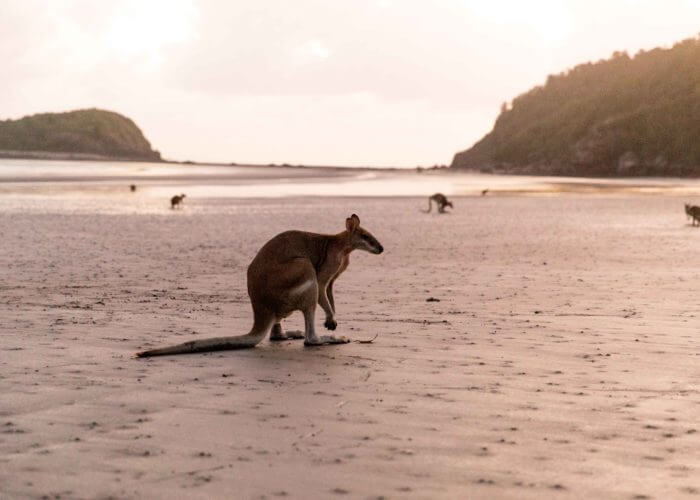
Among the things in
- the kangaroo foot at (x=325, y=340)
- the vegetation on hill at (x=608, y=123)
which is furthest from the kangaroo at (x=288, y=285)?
the vegetation on hill at (x=608, y=123)

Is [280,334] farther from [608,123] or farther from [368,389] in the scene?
[608,123]

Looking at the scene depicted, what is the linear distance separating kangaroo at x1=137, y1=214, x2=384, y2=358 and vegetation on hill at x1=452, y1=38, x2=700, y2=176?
101 meters

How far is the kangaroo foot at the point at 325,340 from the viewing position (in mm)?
7641

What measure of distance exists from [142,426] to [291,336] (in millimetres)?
3023

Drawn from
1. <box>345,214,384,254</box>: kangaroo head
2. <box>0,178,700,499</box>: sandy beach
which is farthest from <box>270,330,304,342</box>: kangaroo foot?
<box>345,214,384,254</box>: kangaroo head

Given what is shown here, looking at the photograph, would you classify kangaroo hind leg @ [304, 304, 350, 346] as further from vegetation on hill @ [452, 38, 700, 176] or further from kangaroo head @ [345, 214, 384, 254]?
vegetation on hill @ [452, 38, 700, 176]

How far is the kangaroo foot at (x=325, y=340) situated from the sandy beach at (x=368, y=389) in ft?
0.30

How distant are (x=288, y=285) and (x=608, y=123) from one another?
129 metres

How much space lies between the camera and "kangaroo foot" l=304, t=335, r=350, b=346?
25.1ft

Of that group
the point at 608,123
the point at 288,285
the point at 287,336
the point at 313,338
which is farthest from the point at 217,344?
the point at 608,123

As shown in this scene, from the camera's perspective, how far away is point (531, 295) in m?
11.0

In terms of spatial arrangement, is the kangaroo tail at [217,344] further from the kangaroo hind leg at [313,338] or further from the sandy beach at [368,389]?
the kangaroo hind leg at [313,338]

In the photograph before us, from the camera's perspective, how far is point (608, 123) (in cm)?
12962

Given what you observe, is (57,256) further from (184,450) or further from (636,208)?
(636,208)
